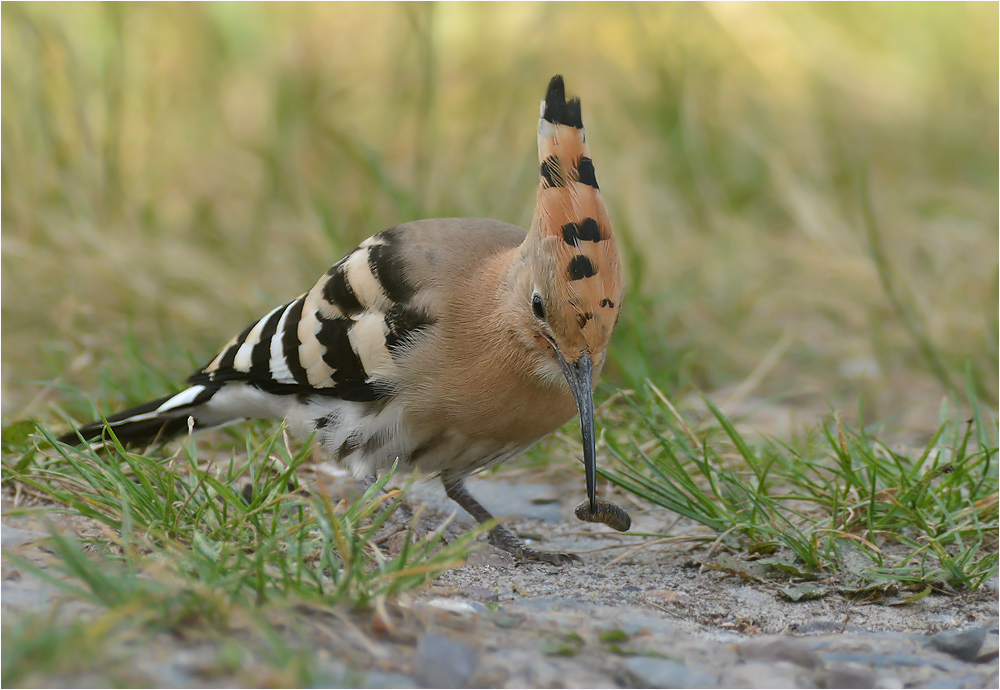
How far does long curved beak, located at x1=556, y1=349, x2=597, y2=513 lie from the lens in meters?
2.33

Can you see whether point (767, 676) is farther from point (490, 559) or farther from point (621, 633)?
point (490, 559)

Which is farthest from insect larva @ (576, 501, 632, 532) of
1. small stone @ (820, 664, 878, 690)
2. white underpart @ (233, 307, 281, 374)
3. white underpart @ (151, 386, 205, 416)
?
white underpart @ (151, 386, 205, 416)

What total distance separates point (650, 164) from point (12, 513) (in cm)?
429

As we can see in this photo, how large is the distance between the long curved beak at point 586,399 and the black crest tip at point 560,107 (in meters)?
0.54

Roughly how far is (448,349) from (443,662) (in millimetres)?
1065

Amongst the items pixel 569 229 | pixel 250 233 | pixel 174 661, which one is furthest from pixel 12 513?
pixel 250 233

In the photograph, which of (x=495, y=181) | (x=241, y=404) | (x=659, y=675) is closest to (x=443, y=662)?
(x=659, y=675)

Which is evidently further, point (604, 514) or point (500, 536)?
point (500, 536)

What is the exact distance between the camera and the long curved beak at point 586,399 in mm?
2328

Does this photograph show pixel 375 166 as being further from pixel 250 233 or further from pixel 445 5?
pixel 445 5

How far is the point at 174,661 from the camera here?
146cm

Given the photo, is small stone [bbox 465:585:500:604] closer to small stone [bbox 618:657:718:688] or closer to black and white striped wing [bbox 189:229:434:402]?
small stone [bbox 618:657:718:688]

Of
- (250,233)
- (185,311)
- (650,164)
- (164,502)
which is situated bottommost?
(164,502)

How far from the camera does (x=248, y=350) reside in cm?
Result: 293
